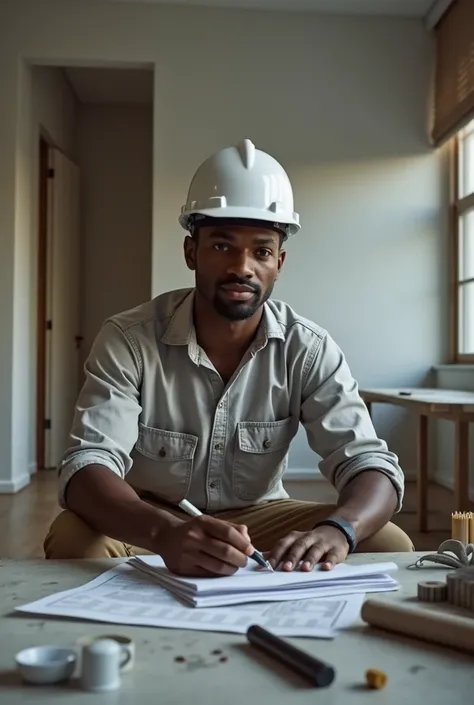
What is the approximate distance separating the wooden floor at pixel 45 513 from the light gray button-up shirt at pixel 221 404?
4.90 feet

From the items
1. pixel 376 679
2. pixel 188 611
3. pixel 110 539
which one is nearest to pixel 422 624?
pixel 376 679

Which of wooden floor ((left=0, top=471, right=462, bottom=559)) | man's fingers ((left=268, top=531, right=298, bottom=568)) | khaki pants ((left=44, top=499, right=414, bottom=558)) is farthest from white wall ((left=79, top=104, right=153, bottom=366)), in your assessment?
man's fingers ((left=268, top=531, right=298, bottom=568))

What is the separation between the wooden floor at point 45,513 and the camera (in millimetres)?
3285

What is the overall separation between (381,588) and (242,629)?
27 cm

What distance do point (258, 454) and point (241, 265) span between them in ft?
1.32

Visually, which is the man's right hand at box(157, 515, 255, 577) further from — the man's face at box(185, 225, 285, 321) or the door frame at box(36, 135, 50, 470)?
the door frame at box(36, 135, 50, 470)

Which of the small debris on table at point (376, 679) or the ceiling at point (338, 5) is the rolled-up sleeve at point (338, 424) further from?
the ceiling at point (338, 5)

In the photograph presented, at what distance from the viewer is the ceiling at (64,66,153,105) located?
6.04 meters

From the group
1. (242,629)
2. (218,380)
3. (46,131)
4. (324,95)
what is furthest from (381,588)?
(46,131)

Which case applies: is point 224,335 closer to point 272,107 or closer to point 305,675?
point 305,675

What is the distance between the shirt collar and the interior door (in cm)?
416

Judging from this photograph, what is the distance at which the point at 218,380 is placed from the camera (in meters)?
1.68

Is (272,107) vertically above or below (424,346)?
above

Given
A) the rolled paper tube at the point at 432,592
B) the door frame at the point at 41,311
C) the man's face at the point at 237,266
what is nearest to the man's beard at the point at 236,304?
the man's face at the point at 237,266
